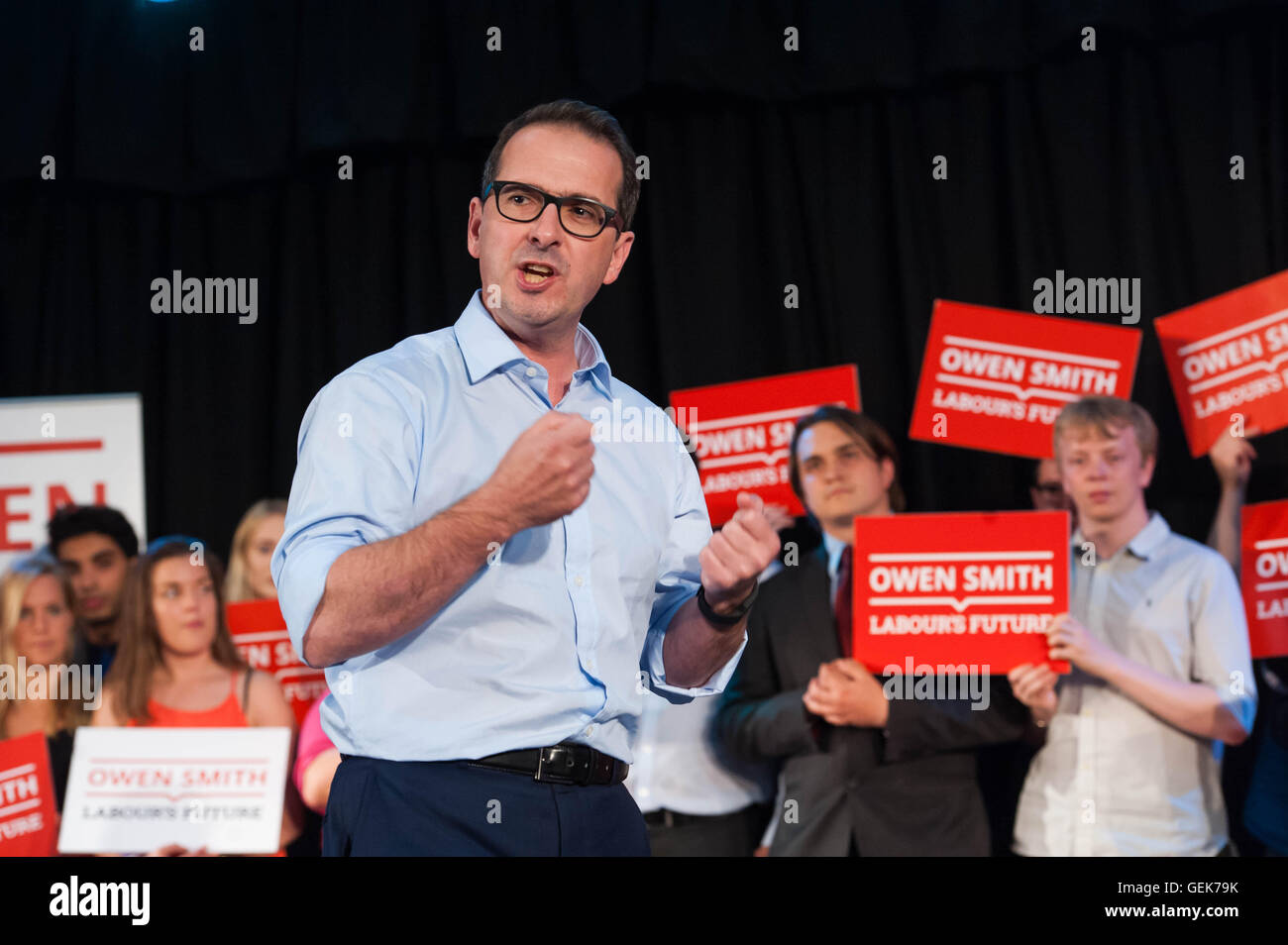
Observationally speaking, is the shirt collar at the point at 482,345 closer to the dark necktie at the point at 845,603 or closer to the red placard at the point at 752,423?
the dark necktie at the point at 845,603

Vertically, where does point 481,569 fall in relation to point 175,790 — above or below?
above

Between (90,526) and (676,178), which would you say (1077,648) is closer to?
(676,178)

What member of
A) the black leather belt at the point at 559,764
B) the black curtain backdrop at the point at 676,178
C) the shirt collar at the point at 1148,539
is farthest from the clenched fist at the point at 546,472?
the black curtain backdrop at the point at 676,178

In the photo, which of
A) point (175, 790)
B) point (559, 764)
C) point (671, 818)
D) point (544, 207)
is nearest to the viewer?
point (559, 764)

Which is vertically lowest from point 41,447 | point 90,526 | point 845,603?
point 845,603

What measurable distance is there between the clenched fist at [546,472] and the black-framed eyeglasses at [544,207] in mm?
403

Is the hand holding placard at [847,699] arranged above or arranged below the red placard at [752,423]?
below

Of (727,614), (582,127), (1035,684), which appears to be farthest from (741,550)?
(1035,684)

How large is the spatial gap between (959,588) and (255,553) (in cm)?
200

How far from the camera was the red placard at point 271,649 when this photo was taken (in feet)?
11.3

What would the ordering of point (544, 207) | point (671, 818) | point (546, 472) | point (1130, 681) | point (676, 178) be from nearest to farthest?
point (546, 472)
point (544, 207)
point (1130, 681)
point (671, 818)
point (676, 178)

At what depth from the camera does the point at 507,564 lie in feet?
4.57

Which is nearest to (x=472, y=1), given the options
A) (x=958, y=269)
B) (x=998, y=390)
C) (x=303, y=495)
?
(x=958, y=269)

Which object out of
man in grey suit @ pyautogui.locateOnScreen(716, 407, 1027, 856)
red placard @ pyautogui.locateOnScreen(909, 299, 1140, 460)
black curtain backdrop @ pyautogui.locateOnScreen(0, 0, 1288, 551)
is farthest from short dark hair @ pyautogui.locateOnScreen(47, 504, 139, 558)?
red placard @ pyautogui.locateOnScreen(909, 299, 1140, 460)
